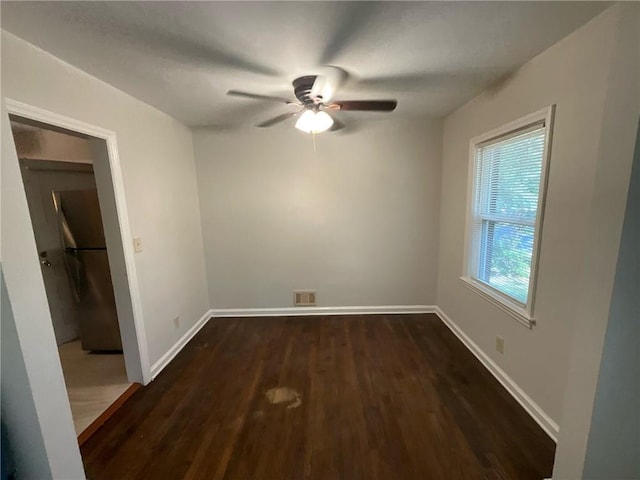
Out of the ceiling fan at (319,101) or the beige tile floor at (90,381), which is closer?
the ceiling fan at (319,101)

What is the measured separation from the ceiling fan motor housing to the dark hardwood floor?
2.16 m

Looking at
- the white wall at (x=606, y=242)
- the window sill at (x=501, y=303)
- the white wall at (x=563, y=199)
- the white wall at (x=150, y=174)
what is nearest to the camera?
the white wall at (x=606, y=242)

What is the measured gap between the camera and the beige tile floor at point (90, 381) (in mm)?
1953

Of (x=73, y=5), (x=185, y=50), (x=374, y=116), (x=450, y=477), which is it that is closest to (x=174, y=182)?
(x=185, y=50)

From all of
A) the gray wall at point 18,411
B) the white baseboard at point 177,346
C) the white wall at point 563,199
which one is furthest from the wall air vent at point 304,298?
the gray wall at point 18,411

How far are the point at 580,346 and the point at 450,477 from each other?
37.7 inches

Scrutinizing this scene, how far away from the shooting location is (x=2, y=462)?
3.83 feet

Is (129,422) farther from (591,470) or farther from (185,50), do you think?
(591,470)

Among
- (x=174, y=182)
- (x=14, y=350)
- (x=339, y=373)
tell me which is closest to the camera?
(x=14, y=350)

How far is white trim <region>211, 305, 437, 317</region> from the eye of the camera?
3451mm

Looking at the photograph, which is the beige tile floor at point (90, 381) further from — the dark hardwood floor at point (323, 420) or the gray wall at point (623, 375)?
the gray wall at point (623, 375)

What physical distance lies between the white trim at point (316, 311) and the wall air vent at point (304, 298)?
54 mm

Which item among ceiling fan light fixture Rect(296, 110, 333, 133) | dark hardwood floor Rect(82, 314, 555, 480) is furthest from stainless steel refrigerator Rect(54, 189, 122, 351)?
ceiling fan light fixture Rect(296, 110, 333, 133)

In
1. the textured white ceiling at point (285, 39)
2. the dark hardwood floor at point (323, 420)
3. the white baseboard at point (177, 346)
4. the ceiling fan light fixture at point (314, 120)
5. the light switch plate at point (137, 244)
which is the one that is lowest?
the dark hardwood floor at point (323, 420)
